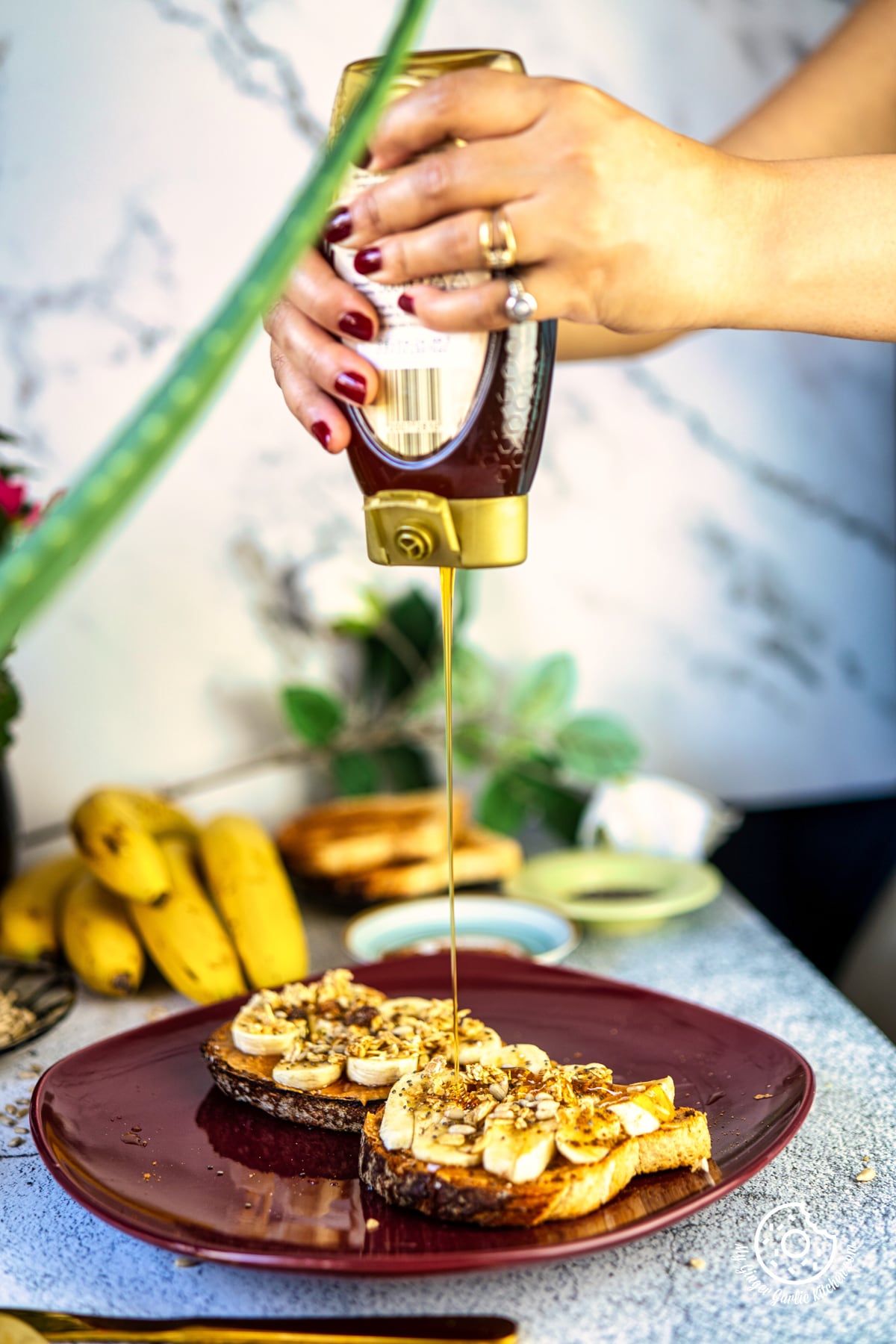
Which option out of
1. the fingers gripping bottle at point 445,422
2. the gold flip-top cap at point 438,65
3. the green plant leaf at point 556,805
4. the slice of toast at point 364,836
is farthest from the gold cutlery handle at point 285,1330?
the green plant leaf at point 556,805

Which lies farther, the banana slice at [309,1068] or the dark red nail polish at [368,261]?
the banana slice at [309,1068]

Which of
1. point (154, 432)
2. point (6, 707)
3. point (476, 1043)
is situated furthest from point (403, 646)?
point (154, 432)

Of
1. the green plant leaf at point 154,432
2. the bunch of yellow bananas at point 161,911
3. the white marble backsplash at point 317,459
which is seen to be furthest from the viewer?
the white marble backsplash at point 317,459

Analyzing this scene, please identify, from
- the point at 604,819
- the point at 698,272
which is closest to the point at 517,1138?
the point at 698,272

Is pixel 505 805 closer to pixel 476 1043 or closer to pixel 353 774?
pixel 353 774

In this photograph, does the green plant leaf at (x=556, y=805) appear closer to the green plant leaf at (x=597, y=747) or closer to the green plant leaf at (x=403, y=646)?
the green plant leaf at (x=597, y=747)

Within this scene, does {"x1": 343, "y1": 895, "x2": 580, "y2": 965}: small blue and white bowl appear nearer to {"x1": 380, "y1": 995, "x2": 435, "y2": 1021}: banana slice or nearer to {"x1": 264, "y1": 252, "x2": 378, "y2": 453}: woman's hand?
{"x1": 380, "y1": 995, "x2": 435, "y2": 1021}: banana slice

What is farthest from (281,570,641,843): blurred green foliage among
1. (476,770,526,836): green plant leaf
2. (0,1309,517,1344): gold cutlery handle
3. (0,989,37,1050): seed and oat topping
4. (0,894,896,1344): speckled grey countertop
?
(0,1309,517,1344): gold cutlery handle

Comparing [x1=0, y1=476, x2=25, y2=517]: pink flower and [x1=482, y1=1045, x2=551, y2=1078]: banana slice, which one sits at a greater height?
[x1=0, y1=476, x2=25, y2=517]: pink flower
